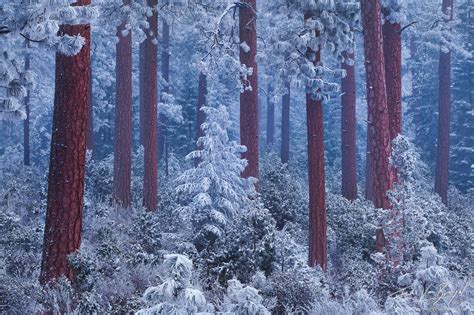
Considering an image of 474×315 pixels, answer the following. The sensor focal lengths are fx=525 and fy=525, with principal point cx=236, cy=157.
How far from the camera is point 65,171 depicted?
7.41 metres

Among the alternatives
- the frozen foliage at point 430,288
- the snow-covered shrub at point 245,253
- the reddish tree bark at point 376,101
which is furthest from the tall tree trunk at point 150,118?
the frozen foliage at point 430,288

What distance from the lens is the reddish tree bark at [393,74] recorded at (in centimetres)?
1160

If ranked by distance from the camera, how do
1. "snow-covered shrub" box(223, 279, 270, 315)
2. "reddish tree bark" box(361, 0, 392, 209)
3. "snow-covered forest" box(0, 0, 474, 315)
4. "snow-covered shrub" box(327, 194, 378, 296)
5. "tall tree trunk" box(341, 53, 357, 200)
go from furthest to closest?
"tall tree trunk" box(341, 53, 357, 200) → "snow-covered shrub" box(327, 194, 378, 296) → "reddish tree bark" box(361, 0, 392, 209) → "snow-covered forest" box(0, 0, 474, 315) → "snow-covered shrub" box(223, 279, 270, 315)

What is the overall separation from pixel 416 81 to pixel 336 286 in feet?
92.6

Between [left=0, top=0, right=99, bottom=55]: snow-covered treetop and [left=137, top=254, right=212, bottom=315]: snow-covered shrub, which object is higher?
[left=0, top=0, right=99, bottom=55]: snow-covered treetop

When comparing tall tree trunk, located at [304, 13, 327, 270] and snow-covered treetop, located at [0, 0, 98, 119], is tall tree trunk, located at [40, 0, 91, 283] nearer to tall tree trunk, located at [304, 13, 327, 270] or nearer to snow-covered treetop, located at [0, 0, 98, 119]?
snow-covered treetop, located at [0, 0, 98, 119]

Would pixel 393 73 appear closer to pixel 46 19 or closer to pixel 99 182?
pixel 46 19

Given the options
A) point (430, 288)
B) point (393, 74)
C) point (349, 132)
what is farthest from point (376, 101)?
point (349, 132)

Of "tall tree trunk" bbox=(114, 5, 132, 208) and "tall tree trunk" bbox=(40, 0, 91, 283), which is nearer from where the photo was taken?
"tall tree trunk" bbox=(40, 0, 91, 283)

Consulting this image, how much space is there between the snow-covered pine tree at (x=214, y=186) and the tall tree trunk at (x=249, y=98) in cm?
145

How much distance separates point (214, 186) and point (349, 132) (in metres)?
9.54

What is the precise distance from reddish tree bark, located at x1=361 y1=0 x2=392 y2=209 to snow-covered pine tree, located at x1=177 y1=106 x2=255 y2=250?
2.88 metres

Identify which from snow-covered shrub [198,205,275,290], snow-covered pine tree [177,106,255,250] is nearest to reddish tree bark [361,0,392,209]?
snow-covered shrub [198,205,275,290]

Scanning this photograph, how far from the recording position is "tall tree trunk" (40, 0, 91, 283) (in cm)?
736
